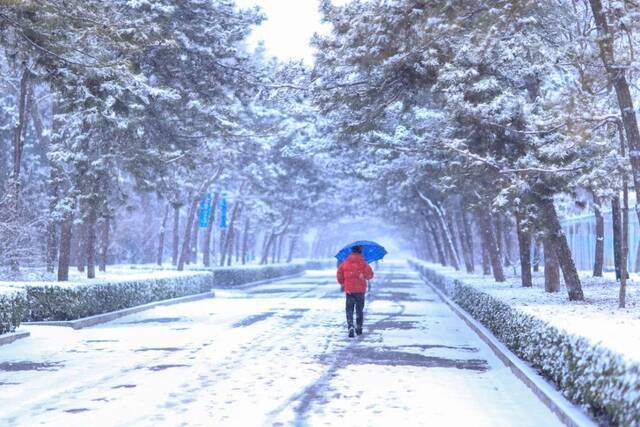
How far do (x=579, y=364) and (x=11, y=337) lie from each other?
11.2m

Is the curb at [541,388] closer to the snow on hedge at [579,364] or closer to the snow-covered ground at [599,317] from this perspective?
the snow on hedge at [579,364]

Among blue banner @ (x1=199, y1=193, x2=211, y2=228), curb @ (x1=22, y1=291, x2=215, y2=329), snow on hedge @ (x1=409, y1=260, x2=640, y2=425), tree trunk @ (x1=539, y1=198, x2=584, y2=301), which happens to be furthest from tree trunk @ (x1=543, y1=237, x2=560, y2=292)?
blue banner @ (x1=199, y1=193, x2=211, y2=228)

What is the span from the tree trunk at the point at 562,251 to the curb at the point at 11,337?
35.4 ft

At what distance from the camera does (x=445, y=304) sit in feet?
98.3

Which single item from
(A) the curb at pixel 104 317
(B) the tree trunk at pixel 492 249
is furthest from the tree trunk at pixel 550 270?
(A) the curb at pixel 104 317

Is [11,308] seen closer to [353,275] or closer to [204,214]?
[353,275]

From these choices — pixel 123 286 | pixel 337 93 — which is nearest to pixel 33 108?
pixel 123 286

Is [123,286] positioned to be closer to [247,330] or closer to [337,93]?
[247,330]

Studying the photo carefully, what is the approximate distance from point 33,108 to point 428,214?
96.2 ft

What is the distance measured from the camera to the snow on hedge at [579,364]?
21.7 feet

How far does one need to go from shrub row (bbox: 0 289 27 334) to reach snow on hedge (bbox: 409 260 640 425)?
30.0ft

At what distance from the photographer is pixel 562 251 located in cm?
1733

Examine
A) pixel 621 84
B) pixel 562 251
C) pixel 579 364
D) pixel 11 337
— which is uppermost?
pixel 621 84

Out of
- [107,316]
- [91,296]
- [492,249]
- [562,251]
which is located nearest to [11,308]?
[91,296]
